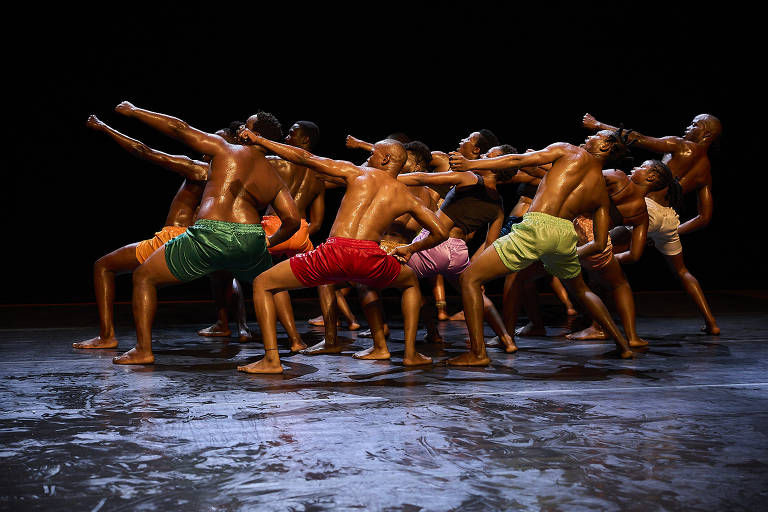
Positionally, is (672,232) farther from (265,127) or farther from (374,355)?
(265,127)

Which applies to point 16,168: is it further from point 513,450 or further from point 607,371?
point 513,450

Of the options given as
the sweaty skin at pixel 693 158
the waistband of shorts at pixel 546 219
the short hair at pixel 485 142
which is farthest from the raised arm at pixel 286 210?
the sweaty skin at pixel 693 158

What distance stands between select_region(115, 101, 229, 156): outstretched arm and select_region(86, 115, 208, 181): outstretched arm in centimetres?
51

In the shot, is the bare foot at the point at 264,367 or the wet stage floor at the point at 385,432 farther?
the bare foot at the point at 264,367

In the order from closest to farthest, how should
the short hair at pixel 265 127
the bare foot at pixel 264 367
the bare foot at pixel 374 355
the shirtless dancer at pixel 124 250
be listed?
the bare foot at pixel 264 367
the bare foot at pixel 374 355
the short hair at pixel 265 127
the shirtless dancer at pixel 124 250

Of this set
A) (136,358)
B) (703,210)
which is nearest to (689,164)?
(703,210)

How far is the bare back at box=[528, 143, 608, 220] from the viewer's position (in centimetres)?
421

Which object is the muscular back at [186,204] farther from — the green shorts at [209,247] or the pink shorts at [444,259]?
the pink shorts at [444,259]

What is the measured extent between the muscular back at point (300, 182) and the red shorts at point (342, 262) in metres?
1.63

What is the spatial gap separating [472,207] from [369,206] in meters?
1.18

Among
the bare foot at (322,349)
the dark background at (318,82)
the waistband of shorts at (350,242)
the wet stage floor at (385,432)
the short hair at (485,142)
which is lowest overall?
the wet stage floor at (385,432)

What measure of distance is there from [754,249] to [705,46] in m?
2.65

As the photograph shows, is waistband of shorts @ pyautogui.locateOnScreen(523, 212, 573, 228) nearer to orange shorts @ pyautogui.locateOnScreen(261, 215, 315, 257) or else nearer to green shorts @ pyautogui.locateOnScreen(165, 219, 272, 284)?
green shorts @ pyautogui.locateOnScreen(165, 219, 272, 284)

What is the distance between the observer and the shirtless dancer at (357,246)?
391 centimetres
